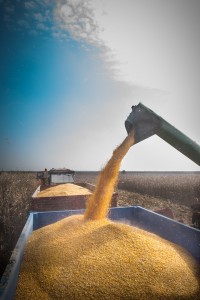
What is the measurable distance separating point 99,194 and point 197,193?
1553cm

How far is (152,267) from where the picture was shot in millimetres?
2297

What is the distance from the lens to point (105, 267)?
228 cm

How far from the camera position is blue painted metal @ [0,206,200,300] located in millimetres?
1761

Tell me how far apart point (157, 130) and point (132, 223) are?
7.46ft

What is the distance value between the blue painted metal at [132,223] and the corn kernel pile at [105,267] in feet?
0.57

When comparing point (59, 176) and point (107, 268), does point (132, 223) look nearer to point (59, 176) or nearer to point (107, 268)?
point (107, 268)

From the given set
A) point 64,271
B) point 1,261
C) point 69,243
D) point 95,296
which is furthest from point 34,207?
point 95,296

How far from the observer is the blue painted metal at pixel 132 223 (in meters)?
1.76

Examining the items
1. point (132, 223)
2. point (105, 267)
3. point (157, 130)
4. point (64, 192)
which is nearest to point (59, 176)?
point (64, 192)

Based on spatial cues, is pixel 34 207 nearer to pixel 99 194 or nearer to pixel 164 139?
pixel 99 194

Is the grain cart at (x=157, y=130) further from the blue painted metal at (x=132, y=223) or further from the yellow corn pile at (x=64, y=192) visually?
the yellow corn pile at (x=64, y=192)

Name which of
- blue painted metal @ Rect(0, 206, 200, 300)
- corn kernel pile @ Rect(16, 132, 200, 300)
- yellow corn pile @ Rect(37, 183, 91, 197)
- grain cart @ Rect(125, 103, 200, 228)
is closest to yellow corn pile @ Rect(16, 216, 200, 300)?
corn kernel pile @ Rect(16, 132, 200, 300)

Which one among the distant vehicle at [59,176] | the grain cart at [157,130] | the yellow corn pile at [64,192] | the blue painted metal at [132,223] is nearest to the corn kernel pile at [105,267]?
the blue painted metal at [132,223]

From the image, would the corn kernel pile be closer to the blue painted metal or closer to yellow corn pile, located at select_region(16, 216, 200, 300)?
yellow corn pile, located at select_region(16, 216, 200, 300)
